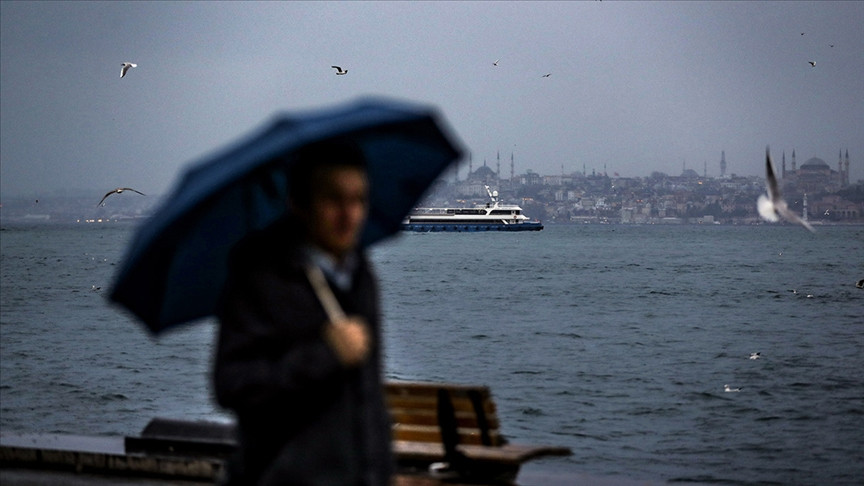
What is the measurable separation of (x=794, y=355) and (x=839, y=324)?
35.4 ft

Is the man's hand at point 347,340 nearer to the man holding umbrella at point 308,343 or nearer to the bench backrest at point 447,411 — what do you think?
the man holding umbrella at point 308,343

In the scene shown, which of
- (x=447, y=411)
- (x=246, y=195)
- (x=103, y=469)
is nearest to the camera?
(x=246, y=195)

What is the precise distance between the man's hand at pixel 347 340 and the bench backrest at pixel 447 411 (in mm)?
3737

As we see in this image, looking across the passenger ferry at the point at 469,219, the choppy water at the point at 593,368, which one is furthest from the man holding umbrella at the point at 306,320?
the passenger ferry at the point at 469,219

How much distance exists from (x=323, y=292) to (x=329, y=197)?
0.22 m

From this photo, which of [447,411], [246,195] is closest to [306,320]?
[246,195]

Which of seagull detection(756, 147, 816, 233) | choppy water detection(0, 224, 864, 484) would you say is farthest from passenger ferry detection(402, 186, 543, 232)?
seagull detection(756, 147, 816, 233)

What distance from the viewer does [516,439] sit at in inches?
644

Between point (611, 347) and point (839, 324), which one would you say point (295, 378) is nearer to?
point (611, 347)

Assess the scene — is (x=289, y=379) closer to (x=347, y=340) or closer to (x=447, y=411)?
(x=347, y=340)

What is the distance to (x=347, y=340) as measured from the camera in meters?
2.64

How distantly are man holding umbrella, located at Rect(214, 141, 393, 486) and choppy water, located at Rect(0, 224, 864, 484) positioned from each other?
10.5m

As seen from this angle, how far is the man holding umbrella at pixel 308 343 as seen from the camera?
8.76ft

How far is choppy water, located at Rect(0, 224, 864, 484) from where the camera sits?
52.9 feet
